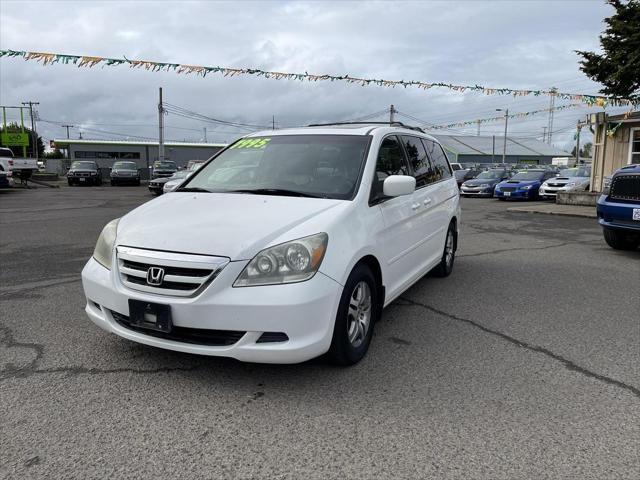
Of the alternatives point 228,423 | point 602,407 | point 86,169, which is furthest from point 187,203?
point 86,169

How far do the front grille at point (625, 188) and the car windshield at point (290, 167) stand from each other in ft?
17.7

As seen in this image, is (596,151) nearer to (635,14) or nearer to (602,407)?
(635,14)

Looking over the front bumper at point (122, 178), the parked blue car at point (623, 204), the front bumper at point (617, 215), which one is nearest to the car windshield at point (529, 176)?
the parked blue car at point (623, 204)

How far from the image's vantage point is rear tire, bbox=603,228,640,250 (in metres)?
8.41

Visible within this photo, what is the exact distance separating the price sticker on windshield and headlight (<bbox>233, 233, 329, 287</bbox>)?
195cm

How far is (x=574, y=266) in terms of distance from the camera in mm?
7258

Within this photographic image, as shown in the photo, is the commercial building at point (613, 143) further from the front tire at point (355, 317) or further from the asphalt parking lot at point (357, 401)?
the front tire at point (355, 317)

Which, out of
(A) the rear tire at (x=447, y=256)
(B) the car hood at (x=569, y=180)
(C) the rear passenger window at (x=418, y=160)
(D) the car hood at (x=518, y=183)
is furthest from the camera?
(D) the car hood at (x=518, y=183)

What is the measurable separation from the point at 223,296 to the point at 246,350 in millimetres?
356

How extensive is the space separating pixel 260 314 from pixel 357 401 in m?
0.81

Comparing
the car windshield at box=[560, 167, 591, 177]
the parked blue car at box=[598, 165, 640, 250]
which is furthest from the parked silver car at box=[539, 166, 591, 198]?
the parked blue car at box=[598, 165, 640, 250]

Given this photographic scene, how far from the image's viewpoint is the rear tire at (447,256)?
6.23 metres

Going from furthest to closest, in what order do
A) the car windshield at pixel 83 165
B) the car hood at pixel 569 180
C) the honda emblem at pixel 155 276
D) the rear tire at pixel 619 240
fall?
the car windshield at pixel 83 165, the car hood at pixel 569 180, the rear tire at pixel 619 240, the honda emblem at pixel 155 276

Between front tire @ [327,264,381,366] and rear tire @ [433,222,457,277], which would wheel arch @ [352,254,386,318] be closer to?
front tire @ [327,264,381,366]
